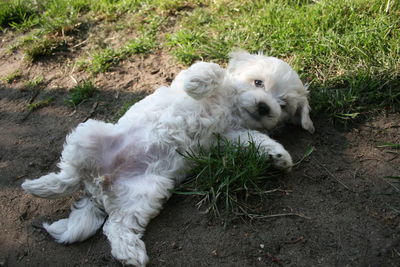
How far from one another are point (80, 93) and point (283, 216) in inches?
104

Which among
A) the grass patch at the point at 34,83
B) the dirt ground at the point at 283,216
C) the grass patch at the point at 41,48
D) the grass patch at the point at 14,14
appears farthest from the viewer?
the grass patch at the point at 14,14

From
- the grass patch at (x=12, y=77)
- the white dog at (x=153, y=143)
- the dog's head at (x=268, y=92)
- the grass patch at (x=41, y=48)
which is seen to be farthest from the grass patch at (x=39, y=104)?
the dog's head at (x=268, y=92)

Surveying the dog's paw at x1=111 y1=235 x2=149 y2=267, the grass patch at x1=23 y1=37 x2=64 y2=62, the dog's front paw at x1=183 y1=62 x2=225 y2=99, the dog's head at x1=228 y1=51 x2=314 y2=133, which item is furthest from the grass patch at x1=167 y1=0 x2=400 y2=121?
the dog's paw at x1=111 y1=235 x2=149 y2=267

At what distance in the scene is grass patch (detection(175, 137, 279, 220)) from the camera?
278 cm

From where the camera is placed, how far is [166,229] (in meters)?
2.77

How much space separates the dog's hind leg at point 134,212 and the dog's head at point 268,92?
874mm

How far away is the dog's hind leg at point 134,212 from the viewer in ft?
8.52

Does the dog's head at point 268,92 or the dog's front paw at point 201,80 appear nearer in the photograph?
the dog's front paw at point 201,80

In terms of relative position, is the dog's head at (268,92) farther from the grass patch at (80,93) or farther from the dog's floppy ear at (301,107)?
the grass patch at (80,93)

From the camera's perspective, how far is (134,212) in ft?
9.07

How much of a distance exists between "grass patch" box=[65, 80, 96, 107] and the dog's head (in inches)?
68.0

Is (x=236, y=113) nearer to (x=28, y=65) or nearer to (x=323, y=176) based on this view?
(x=323, y=176)

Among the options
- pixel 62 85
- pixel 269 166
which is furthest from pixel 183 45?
pixel 269 166

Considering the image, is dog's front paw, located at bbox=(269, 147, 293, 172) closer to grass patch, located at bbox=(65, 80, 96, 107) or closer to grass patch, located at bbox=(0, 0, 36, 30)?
grass patch, located at bbox=(65, 80, 96, 107)
